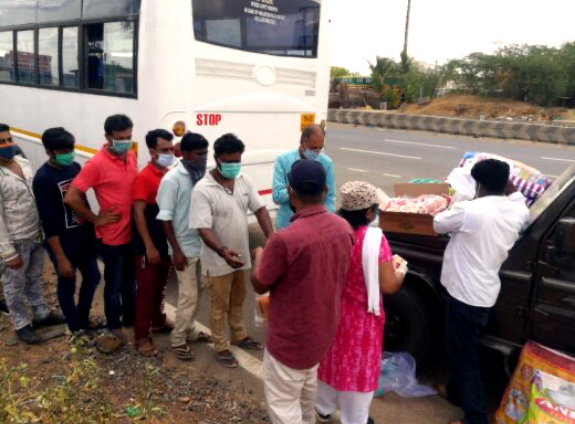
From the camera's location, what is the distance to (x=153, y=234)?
12.3 feet

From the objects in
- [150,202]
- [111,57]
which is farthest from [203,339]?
[111,57]

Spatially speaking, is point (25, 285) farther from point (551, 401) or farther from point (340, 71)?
point (340, 71)

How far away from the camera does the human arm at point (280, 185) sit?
4093 millimetres

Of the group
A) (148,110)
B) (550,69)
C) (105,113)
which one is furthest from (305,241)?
(550,69)

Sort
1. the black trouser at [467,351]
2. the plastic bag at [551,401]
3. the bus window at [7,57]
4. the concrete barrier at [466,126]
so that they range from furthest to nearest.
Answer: the concrete barrier at [466,126]
the bus window at [7,57]
the black trouser at [467,351]
the plastic bag at [551,401]

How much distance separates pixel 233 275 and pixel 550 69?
87.6ft

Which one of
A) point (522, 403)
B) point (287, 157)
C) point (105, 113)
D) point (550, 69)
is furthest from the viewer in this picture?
point (550, 69)

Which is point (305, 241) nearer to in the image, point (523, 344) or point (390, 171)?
point (523, 344)

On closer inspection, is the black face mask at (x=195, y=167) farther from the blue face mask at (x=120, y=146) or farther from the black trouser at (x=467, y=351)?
the black trouser at (x=467, y=351)

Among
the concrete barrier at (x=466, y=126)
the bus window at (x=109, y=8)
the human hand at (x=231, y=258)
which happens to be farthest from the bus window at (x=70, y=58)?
the concrete barrier at (x=466, y=126)

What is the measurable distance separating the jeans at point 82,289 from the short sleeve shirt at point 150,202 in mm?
374

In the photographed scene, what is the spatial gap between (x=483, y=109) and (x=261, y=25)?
77.5ft

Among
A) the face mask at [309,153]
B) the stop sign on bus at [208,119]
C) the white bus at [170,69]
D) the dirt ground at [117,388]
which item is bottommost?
the dirt ground at [117,388]

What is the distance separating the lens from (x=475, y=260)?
297cm
